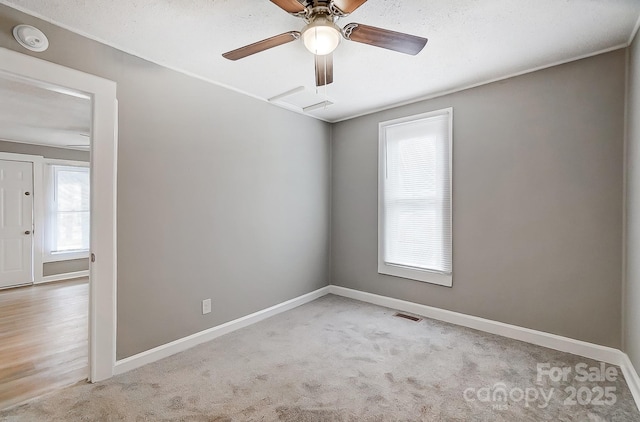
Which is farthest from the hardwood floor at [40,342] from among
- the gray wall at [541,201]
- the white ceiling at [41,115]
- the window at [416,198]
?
the gray wall at [541,201]

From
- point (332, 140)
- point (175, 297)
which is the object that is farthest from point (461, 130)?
→ point (175, 297)

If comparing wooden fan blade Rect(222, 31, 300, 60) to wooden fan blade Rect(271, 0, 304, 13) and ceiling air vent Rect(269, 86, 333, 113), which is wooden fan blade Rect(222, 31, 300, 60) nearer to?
→ wooden fan blade Rect(271, 0, 304, 13)

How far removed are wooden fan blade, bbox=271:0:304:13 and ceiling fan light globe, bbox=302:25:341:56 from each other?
128 mm

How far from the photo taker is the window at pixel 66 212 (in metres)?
5.34

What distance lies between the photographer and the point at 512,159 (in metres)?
2.81

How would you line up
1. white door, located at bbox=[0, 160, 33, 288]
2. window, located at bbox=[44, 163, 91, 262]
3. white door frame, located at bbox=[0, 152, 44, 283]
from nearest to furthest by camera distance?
white door, located at bbox=[0, 160, 33, 288] < white door frame, located at bbox=[0, 152, 44, 283] < window, located at bbox=[44, 163, 91, 262]

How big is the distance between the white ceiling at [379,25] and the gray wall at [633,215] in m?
0.36

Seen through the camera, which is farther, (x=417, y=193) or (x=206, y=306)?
(x=417, y=193)

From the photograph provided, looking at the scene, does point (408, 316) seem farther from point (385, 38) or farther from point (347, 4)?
point (347, 4)

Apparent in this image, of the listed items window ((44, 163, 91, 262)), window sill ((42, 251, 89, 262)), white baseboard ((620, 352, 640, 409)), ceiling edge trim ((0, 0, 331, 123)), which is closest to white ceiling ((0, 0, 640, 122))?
ceiling edge trim ((0, 0, 331, 123))

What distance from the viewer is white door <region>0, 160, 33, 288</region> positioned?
478 cm

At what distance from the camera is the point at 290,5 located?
4.83ft

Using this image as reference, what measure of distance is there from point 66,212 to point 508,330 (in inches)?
284

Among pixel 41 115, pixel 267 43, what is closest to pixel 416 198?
pixel 267 43
